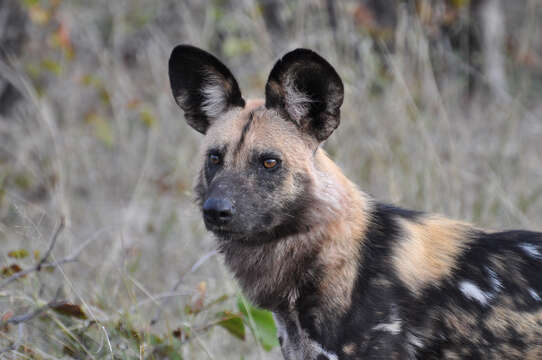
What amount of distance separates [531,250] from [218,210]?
55.7 inches

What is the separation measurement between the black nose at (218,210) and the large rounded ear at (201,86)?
2.05 ft

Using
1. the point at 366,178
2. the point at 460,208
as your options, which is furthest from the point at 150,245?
the point at 460,208

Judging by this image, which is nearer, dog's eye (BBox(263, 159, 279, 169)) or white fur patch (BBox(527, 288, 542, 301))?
white fur patch (BBox(527, 288, 542, 301))

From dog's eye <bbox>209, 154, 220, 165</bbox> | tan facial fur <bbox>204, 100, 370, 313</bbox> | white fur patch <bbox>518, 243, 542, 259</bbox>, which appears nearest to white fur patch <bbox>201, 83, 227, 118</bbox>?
tan facial fur <bbox>204, 100, 370, 313</bbox>

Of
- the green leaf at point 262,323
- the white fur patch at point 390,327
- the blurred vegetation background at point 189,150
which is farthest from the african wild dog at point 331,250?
the blurred vegetation background at point 189,150

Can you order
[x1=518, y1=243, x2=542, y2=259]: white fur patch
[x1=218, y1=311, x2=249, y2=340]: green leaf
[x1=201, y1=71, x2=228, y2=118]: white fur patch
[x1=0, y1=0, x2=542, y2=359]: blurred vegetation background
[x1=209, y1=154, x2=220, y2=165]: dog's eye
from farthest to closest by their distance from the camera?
[x1=0, y1=0, x2=542, y2=359]: blurred vegetation background → [x1=218, y1=311, x2=249, y2=340]: green leaf → [x1=201, y1=71, x2=228, y2=118]: white fur patch → [x1=209, y1=154, x2=220, y2=165]: dog's eye → [x1=518, y1=243, x2=542, y2=259]: white fur patch

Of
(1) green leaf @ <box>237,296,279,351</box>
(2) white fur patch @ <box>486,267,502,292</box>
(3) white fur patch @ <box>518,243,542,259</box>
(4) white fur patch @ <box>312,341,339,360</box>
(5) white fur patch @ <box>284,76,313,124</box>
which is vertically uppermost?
(5) white fur patch @ <box>284,76,313,124</box>

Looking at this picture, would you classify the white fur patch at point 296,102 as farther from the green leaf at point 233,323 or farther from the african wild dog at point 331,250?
the green leaf at point 233,323

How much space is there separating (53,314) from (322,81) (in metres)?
1.80

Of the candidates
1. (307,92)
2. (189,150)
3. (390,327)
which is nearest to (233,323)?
(390,327)

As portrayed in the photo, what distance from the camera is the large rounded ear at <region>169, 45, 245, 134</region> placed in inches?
115

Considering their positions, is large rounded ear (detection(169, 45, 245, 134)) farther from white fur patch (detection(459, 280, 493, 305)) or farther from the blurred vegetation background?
white fur patch (detection(459, 280, 493, 305))

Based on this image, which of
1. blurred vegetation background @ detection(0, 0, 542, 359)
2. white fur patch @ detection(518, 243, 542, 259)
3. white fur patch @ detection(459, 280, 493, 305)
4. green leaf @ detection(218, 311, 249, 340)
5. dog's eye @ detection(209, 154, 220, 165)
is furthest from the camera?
blurred vegetation background @ detection(0, 0, 542, 359)

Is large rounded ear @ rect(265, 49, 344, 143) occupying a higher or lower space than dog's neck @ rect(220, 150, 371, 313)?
higher
